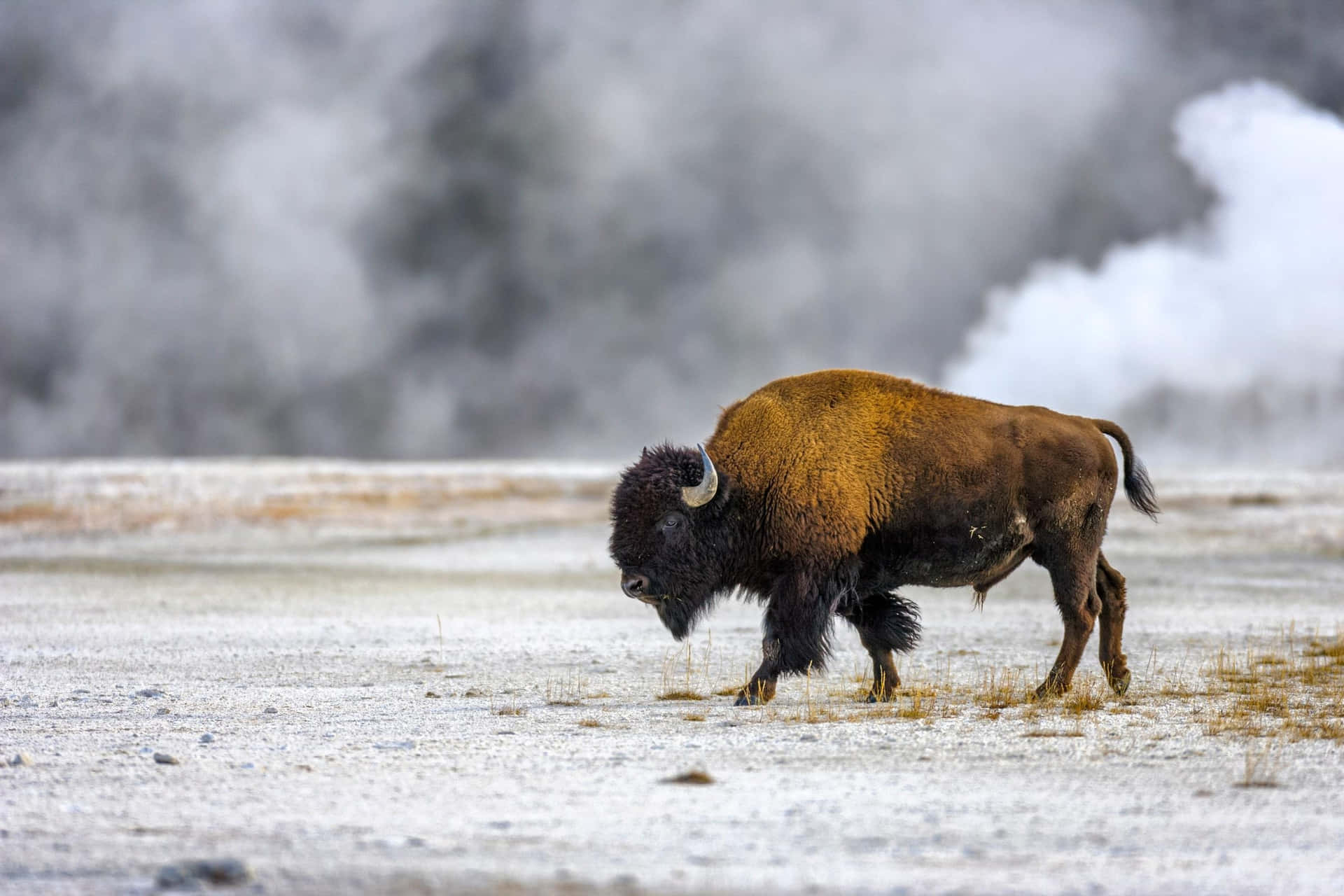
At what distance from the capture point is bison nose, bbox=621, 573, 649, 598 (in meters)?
11.1

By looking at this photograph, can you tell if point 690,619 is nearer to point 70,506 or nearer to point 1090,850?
point 1090,850

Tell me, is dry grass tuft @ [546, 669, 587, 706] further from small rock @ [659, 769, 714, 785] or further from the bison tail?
the bison tail

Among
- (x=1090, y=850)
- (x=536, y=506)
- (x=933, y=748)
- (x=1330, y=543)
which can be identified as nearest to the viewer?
(x=1090, y=850)

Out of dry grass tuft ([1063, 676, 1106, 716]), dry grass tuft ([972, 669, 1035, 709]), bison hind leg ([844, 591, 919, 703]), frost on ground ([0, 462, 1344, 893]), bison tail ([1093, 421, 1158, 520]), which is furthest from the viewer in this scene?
bison tail ([1093, 421, 1158, 520])

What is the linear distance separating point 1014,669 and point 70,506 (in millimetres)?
37022

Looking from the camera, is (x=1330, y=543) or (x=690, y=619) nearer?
(x=690, y=619)

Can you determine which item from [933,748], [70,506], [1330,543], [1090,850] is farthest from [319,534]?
[1090,850]

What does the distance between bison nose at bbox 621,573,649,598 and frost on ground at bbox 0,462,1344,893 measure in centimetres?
89

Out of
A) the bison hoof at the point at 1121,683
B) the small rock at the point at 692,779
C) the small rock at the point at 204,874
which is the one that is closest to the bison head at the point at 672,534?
the bison hoof at the point at 1121,683

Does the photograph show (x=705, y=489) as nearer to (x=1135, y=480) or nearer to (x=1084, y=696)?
(x=1084, y=696)

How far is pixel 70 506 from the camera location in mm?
43438

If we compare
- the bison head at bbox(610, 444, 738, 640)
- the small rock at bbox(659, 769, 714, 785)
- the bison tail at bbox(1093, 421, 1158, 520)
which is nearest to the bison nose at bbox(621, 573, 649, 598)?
the bison head at bbox(610, 444, 738, 640)

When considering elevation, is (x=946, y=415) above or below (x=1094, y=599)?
above

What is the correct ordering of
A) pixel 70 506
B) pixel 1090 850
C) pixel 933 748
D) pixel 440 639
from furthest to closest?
pixel 70 506
pixel 440 639
pixel 933 748
pixel 1090 850
